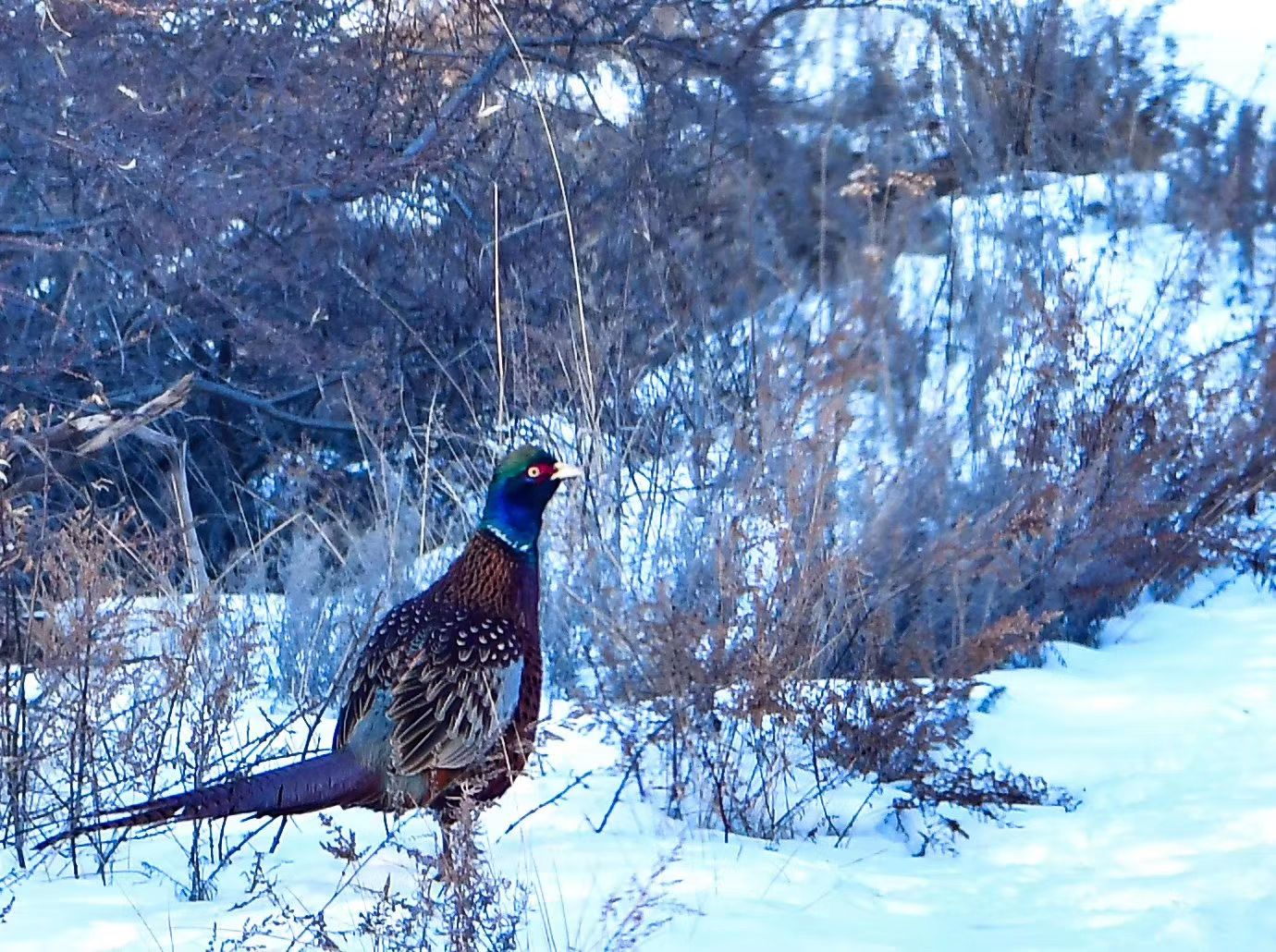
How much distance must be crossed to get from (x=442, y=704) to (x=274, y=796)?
400 millimetres

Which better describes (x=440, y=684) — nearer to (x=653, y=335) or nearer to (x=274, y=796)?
(x=274, y=796)

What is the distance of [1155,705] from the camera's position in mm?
5426

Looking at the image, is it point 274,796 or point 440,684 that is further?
point 440,684

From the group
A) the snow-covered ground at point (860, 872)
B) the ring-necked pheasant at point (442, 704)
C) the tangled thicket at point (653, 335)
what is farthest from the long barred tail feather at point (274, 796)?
the tangled thicket at point (653, 335)

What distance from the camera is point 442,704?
3.56m

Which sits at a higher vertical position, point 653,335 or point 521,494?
point 653,335

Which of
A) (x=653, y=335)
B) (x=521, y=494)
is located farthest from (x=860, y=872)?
(x=653, y=335)

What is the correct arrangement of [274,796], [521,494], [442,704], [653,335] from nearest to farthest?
[274,796], [442,704], [521,494], [653,335]

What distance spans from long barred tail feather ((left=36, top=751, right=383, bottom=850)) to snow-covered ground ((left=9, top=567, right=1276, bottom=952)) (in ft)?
0.51

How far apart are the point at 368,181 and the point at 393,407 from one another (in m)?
1.51

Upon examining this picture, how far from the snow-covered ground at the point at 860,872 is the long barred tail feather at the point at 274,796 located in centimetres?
16

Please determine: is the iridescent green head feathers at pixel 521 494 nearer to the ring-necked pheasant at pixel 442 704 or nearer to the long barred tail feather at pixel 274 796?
the ring-necked pheasant at pixel 442 704

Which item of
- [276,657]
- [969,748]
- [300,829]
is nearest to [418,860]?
[300,829]

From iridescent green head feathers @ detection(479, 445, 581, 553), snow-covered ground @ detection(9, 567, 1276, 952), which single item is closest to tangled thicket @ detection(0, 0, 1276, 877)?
snow-covered ground @ detection(9, 567, 1276, 952)
